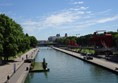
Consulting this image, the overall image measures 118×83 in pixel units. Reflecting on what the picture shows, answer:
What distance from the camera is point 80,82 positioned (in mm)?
37094

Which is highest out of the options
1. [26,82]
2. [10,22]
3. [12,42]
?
[10,22]

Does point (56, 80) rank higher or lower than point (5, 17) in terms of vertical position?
lower

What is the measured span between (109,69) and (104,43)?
55.8m

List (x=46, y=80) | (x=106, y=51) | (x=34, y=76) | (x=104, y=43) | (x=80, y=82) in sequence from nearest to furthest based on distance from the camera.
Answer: (x=80, y=82) < (x=46, y=80) < (x=34, y=76) < (x=106, y=51) < (x=104, y=43)

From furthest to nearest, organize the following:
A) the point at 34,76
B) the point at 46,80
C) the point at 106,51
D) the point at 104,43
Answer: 1. the point at 104,43
2. the point at 106,51
3. the point at 34,76
4. the point at 46,80

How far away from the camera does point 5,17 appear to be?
62.5 m

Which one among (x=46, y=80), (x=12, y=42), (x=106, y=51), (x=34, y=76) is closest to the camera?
(x=46, y=80)

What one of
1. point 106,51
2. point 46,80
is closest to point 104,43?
point 106,51

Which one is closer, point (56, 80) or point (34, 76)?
point (56, 80)

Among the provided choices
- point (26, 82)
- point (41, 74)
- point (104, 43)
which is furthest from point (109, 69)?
point (104, 43)

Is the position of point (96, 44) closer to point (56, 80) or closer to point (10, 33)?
point (10, 33)

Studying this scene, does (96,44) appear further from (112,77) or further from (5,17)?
(112,77)

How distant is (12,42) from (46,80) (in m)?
22.6

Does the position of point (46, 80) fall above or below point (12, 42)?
below
